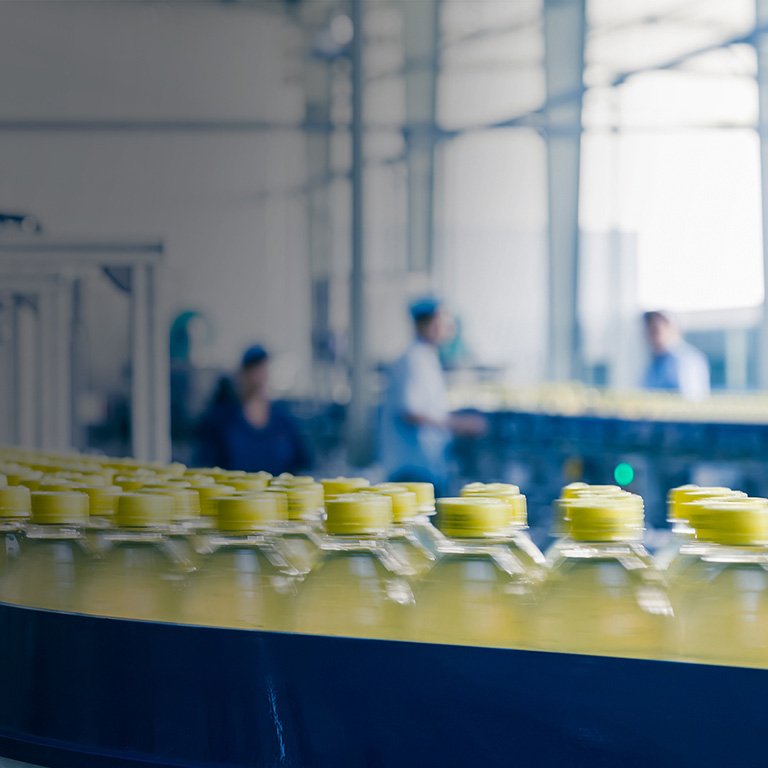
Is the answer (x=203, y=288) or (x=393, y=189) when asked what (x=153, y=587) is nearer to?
(x=393, y=189)

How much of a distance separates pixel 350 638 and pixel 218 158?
1204 centimetres

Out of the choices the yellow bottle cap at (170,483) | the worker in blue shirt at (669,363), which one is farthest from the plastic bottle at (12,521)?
the worker in blue shirt at (669,363)

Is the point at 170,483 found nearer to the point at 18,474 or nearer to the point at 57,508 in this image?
the point at 57,508

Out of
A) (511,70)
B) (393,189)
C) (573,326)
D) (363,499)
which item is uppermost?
(511,70)

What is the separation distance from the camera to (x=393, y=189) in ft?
37.0

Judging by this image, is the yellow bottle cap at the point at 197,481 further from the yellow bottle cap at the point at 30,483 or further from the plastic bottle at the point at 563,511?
the plastic bottle at the point at 563,511

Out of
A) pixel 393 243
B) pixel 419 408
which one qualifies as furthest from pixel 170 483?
pixel 393 243

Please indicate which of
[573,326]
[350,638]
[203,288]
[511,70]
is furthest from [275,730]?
[203,288]

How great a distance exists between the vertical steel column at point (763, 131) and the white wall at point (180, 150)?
19.3 ft

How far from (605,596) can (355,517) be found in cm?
20

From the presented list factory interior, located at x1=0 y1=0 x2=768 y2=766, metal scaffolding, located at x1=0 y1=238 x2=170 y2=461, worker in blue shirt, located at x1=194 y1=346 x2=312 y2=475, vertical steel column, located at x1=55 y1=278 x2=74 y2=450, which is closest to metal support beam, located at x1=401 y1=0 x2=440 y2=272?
factory interior, located at x1=0 y1=0 x2=768 y2=766

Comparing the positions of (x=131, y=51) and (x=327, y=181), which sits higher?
(x=131, y=51)

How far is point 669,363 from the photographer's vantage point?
4664 millimetres

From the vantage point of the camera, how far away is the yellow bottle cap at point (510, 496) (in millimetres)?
822
